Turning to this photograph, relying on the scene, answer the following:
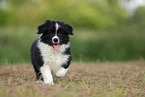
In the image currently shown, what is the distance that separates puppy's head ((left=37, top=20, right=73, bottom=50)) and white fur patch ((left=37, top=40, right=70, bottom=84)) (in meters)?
0.12

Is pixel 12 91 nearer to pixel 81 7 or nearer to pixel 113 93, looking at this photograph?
pixel 113 93

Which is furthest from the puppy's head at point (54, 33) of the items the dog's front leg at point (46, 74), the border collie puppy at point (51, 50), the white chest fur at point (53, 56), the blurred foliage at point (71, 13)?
the blurred foliage at point (71, 13)

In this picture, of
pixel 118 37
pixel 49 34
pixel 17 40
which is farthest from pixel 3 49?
pixel 49 34

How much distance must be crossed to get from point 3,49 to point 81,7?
18.0 m

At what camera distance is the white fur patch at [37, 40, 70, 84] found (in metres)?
5.37

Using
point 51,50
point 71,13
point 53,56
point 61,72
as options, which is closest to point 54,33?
point 51,50

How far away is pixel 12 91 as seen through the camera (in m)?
4.35

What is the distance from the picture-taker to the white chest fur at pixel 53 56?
5.42 metres

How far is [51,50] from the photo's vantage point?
5473mm

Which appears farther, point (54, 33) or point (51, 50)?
point (51, 50)

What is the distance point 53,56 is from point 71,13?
76.7ft

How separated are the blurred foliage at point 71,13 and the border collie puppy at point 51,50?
1783 centimetres

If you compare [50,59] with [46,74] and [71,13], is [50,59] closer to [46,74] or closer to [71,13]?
[46,74]

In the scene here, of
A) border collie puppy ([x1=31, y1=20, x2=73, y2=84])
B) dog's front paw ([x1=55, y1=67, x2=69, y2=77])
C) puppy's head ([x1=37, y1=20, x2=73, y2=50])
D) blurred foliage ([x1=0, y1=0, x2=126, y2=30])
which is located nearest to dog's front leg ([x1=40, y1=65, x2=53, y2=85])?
border collie puppy ([x1=31, y1=20, x2=73, y2=84])
